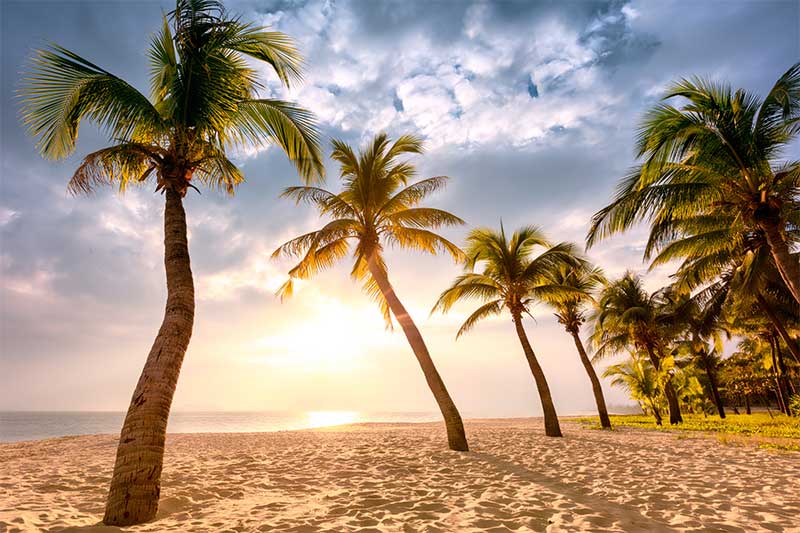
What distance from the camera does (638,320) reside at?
21984 millimetres

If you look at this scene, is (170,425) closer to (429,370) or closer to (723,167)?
(429,370)

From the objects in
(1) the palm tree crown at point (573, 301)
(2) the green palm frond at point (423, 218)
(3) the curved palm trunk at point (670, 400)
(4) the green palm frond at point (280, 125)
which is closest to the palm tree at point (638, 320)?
(3) the curved palm trunk at point (670, 400)

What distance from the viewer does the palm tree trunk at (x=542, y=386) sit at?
12.5 m

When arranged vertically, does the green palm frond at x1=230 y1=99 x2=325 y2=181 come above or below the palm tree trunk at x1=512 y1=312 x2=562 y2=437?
above

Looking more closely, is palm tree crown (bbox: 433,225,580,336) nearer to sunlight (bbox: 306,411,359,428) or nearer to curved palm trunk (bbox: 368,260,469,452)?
curved palm trunk (bbox: 368,260,469,452)

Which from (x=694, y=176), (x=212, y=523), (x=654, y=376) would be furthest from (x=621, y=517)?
(x=654, y=376)

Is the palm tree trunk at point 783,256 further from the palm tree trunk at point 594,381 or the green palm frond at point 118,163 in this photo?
the green palm frond at point 118,163

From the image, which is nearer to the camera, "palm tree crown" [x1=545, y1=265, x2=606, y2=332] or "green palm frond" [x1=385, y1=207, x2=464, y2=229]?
"green palm frond" [x1=385, y1=207, x2=464, y2=229]

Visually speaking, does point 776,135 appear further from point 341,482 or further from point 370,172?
point 341,482

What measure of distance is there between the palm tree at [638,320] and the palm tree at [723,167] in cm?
1180

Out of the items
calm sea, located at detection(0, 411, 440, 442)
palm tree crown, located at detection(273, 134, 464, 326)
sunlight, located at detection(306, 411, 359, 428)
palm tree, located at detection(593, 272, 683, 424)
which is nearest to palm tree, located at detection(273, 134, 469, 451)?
palm tree crown, located at detection(273, 134, 464, 326)

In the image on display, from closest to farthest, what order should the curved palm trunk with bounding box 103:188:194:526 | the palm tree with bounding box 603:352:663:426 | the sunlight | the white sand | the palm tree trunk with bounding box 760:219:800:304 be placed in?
1. the white sand
2. the curved palm trunk with bounding box 103:188:194:526
3. the palm tree trunk with bounding box 760:219:800:304
4. the palm tree with bounding box 603:352:663:426
5. the sunlight

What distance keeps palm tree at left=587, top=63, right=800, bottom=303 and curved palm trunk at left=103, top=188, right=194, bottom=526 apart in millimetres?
9678

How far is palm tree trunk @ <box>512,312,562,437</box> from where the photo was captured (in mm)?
12516
